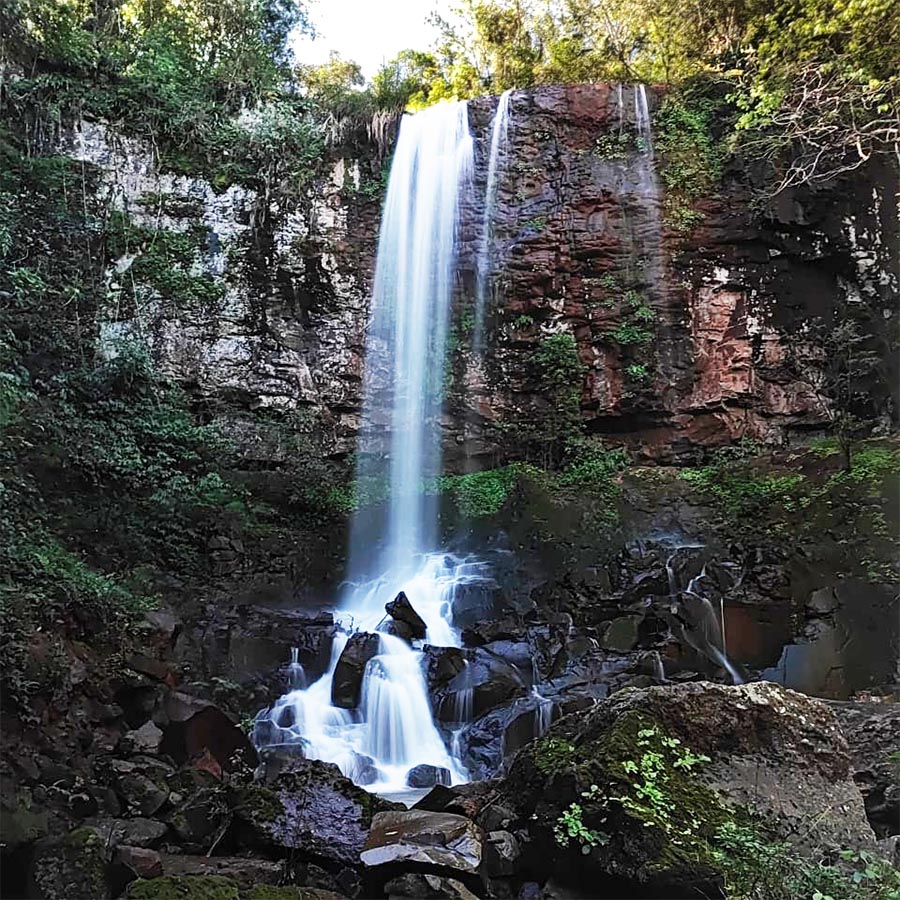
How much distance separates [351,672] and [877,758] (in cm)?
Result: 438

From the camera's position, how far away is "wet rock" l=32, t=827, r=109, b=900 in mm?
3057

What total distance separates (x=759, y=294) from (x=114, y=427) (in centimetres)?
997

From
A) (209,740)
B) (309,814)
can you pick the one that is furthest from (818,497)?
(209,740)

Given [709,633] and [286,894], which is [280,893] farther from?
[709,633]

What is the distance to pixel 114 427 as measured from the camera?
27.0 ft

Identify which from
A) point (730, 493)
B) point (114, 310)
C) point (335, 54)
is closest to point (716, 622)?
point (730, 493)

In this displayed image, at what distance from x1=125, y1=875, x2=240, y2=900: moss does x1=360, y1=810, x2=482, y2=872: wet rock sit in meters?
Result: 0.75

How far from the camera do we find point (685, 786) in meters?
3.27

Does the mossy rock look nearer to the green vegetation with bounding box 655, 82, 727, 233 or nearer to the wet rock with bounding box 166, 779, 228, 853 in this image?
the wet rock with bounding box 166, 779, 228, 853

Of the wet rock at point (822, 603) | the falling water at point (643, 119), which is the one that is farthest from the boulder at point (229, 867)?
the falling water at point (643, 119)

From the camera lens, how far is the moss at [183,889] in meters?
2.87

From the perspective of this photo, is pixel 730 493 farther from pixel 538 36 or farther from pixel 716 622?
pixel 538 36

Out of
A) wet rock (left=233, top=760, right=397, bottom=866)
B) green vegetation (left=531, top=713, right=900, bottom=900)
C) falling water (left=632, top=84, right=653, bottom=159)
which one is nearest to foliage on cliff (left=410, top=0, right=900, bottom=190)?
falling water (left=632, top=84, right=653, bottom=159)

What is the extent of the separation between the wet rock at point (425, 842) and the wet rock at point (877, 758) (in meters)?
2.30
